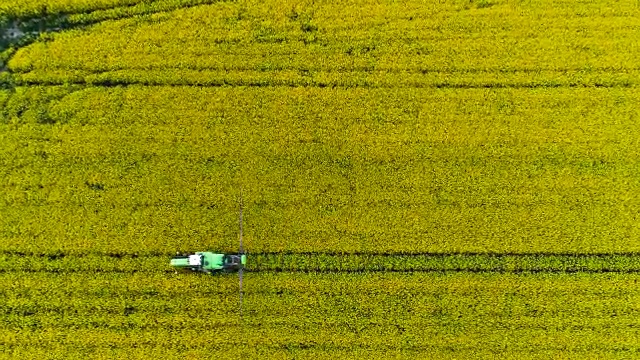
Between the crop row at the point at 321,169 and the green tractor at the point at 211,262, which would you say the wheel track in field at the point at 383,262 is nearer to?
the crop row at the point at 321,169

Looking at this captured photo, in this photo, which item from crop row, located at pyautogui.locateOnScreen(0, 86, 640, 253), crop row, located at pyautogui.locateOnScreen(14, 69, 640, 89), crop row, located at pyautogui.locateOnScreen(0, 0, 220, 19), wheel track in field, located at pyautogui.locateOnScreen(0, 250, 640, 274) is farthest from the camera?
crop row, located at pyautogui.locateOnScreen(0, 0, 220, 19)

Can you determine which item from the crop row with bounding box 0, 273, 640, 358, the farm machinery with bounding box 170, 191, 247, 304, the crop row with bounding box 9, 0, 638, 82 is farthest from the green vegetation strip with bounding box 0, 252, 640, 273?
the crop row with bounding box 9, 0, 638, 82

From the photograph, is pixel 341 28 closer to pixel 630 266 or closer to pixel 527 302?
pixel 527 302

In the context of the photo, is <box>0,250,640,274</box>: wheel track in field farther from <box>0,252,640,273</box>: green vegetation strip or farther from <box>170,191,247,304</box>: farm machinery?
<box>170,191,247,304</box>: farm machinery

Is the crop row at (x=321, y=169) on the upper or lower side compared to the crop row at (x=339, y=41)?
lower

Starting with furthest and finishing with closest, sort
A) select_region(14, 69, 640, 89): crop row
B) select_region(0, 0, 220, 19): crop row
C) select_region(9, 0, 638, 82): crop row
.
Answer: select_region(0, 0, 220, 19): crop row
select_region(9, 0, 638, 82): crop row
select_region(14, 69, 640, 89): crop row

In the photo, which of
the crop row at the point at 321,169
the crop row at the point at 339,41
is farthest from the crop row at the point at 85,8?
the crop row at the point at 321,169
